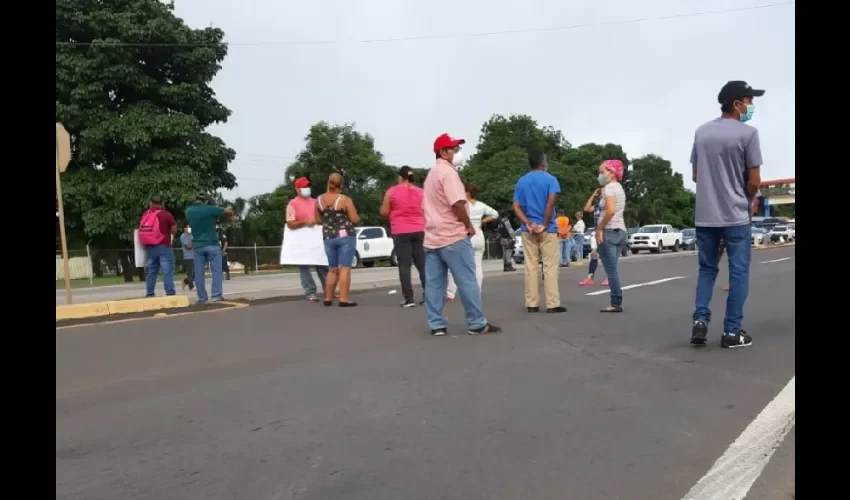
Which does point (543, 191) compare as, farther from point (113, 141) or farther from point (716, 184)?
point (113, 141)

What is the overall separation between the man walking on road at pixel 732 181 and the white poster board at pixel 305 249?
603 cm

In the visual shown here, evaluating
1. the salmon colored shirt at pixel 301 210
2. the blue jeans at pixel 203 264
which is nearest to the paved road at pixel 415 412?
the blue jeans at pixel 203 264

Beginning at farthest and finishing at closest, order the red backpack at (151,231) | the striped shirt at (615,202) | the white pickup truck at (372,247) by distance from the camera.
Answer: the white pickup truck at (372,247) < the red backpack at (151,231) < the striped shirt at (615,202)

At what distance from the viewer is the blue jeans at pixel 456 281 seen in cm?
707

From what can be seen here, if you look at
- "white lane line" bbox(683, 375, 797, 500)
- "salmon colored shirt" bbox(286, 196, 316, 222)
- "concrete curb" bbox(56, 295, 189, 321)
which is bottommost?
"white lane line" bbox(683, 375, 797, 500)

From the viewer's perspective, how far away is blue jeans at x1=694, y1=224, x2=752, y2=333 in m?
5.81

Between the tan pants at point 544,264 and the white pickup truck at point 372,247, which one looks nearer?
the tan pants at point 544,264

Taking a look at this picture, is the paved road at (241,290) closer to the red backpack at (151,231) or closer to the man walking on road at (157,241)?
the man walking on road at (157,241)

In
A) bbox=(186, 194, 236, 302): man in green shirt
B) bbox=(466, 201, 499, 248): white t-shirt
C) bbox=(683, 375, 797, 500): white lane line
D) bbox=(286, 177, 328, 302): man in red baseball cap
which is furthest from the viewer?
bbox=(286, 177, 328, 302): man in red baseball cap

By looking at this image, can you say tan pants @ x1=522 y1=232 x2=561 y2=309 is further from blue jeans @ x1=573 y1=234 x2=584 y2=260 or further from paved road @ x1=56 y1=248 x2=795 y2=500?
blue jeans @ x1=573 y1=234 x2=584 y2=260

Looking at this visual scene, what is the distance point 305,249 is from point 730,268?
6396 millimetres

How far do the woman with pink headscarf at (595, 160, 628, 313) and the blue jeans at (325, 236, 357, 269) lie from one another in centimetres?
316

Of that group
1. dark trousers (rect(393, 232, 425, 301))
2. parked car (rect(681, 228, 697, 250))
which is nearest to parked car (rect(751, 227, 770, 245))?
parked car (rect(681, 228, 697, 250))
